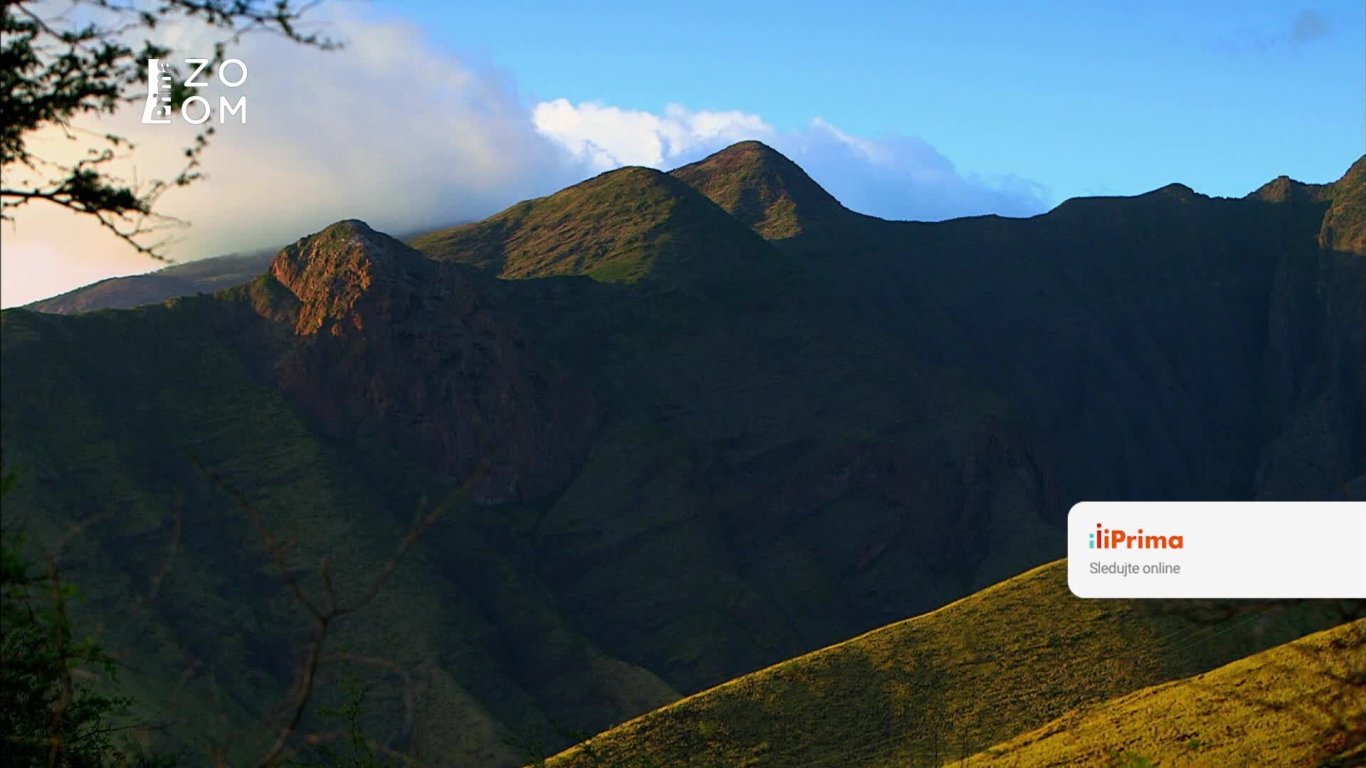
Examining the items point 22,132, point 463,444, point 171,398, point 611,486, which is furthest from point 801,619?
point 22,132

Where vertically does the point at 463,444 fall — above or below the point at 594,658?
above

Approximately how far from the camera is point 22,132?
19594 millimetres

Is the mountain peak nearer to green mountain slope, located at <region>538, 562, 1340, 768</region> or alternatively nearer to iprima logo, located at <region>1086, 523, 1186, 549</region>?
green mountain slope, located at <region>538, 562, 1340, 768</region>

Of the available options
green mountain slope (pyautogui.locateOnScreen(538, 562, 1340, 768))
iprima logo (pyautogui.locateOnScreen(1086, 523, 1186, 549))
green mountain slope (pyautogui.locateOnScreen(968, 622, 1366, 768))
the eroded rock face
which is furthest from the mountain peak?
iprima logo (pyautogui.locateOnScreen(1086, 523, 1186, 549))

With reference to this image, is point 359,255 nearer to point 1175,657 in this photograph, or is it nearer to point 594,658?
point 594,658

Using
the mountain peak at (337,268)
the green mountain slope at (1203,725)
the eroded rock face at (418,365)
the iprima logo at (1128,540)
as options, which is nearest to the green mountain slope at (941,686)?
the green mountain slope at (1203,725)

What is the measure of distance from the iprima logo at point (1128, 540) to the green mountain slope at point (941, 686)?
49.9 m

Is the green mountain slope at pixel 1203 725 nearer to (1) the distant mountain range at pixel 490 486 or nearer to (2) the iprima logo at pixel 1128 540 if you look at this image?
(2) the iprima logo at pixel 1128 540

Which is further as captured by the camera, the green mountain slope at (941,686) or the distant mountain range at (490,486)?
the distant mountain range at (490,486)

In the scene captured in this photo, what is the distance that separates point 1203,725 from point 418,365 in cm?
11565

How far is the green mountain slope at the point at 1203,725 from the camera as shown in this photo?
59781mm

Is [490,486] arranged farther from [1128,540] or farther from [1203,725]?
[1128,540]

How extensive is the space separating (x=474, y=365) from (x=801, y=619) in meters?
45.0

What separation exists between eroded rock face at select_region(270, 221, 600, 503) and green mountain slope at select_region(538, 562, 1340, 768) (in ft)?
247
